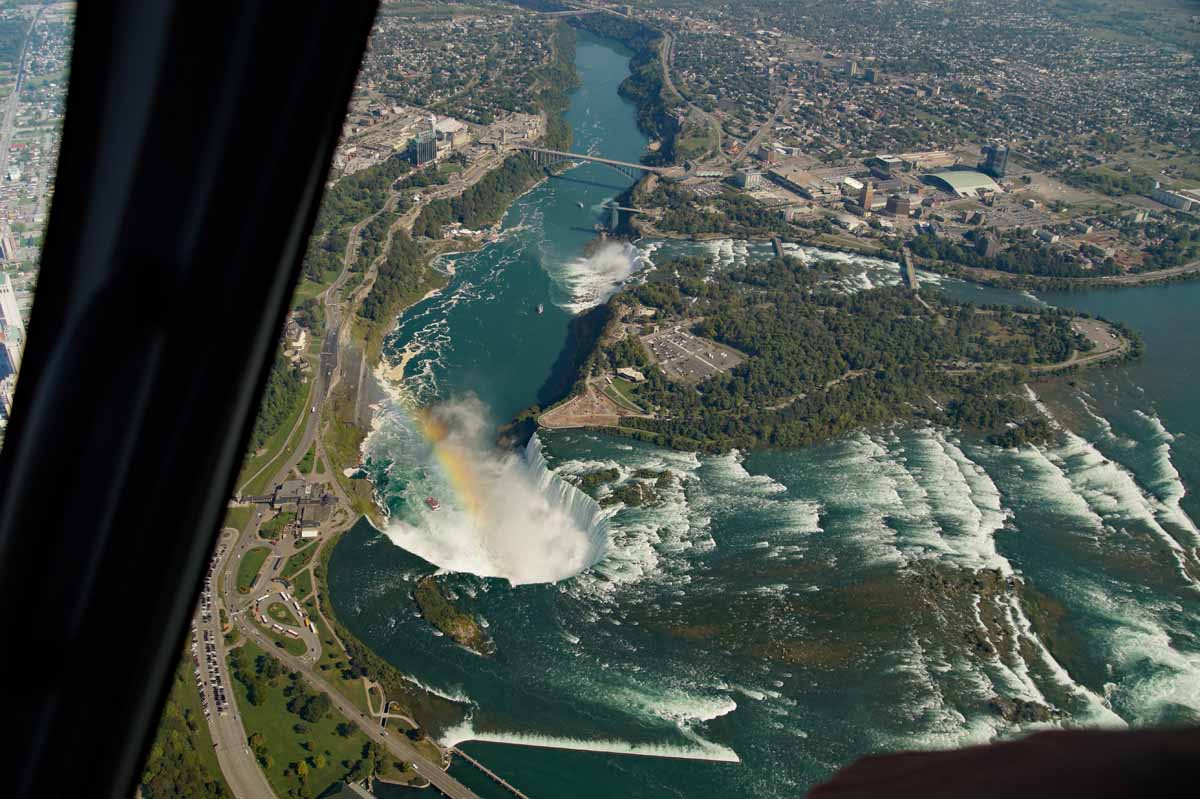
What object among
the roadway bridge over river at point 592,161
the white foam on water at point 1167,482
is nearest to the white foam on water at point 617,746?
the white foam on water at point 1167,482

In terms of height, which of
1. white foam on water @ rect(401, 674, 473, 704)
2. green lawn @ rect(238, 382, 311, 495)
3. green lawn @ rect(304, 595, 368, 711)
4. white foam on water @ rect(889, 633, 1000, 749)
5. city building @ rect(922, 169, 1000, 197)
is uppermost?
city building @ rect(922, 169, 1000, 197)

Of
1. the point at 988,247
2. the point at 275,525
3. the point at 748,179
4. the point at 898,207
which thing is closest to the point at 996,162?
the point at 898,207

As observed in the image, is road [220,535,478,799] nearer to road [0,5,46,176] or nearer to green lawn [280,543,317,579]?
green lawn [280,543,317,579]

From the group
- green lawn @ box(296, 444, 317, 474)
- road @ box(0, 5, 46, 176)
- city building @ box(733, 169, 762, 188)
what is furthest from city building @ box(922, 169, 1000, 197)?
road @ box(0, 5, 46, 176)

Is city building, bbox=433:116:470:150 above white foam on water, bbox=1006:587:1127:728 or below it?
below

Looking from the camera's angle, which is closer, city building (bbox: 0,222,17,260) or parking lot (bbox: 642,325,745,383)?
city building (bbox: 0,222,17,260)

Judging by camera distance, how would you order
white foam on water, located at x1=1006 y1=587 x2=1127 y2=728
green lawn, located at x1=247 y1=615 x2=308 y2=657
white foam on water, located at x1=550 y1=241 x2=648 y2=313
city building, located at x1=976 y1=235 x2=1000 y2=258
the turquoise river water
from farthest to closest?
1. city building, located at x1=976 y1=235 x2=1000 y2=258
2. white foam on water, located at x1=550 y1=241 x2=648 y2=313
3. green lawn, located at x1=247 y1=615 x2=308 y2=657
4. white foam on water, located at x1=1006 y1=587 x2=1127 y2=728
5. the turquoise river water
